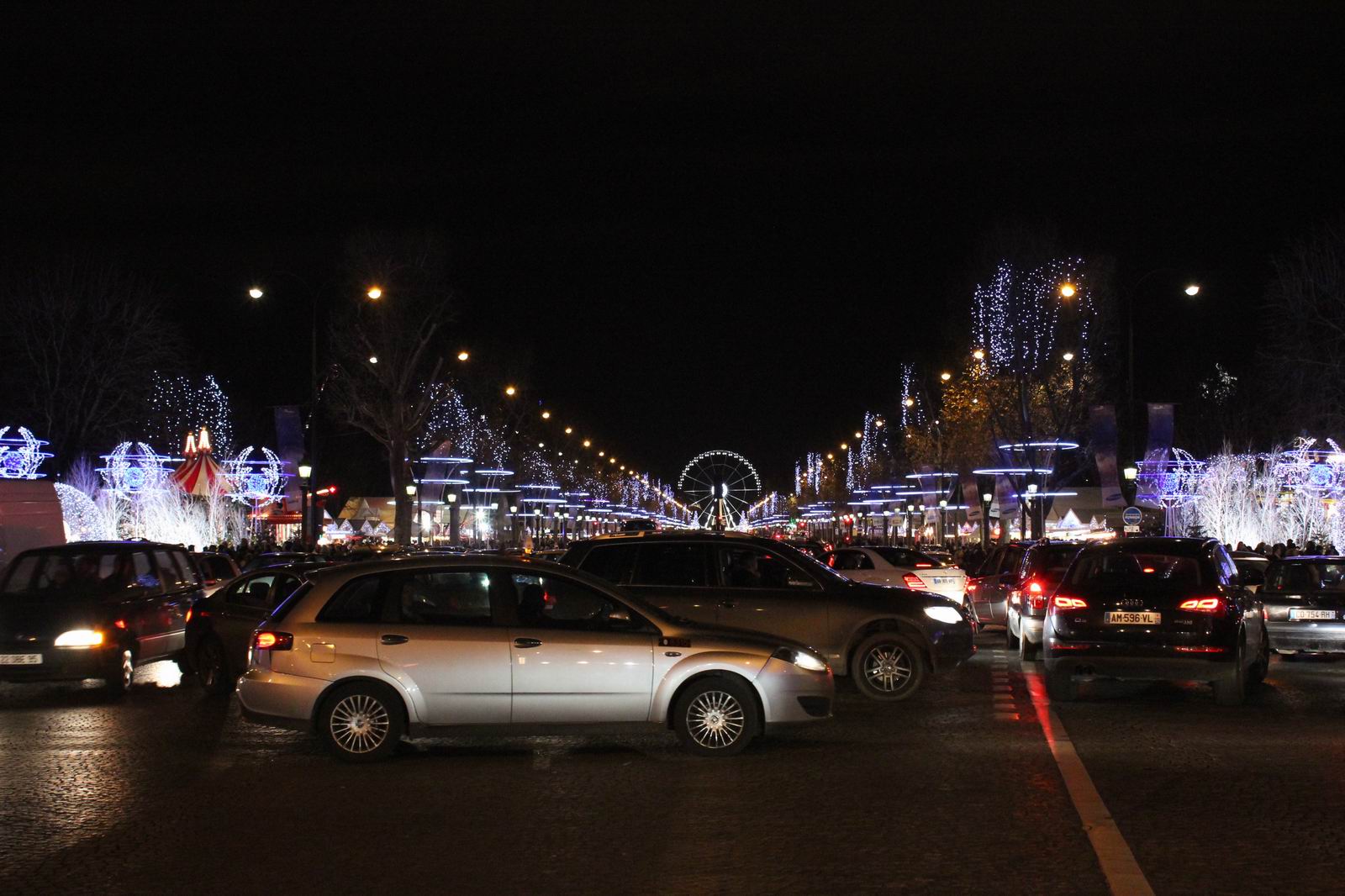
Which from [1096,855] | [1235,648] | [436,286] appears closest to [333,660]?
[1096,855]

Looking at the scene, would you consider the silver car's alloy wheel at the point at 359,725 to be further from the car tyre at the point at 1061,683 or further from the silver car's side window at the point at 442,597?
the car tyre at the point at 1061,683

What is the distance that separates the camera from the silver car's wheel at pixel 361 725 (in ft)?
39.0

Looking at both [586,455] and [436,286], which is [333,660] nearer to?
[436,286]

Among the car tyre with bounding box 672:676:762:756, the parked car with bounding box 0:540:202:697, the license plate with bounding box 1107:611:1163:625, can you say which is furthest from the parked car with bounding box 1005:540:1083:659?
the parked car with bounding box 0:540:202:697

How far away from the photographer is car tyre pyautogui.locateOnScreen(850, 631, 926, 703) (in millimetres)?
16375

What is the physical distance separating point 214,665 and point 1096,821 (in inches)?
450

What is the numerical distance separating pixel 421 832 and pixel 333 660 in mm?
3063

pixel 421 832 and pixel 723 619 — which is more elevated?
pixel 723 619

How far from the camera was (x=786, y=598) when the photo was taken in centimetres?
1617

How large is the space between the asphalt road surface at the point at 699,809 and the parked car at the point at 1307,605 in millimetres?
5845

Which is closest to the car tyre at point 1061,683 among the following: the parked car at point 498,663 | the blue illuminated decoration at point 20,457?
the parked car at point 498,663

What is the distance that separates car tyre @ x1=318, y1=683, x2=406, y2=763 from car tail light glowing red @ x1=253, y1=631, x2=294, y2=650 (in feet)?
1.81

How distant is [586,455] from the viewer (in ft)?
428

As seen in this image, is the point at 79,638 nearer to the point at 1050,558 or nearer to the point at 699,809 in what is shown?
the point at 699,809
